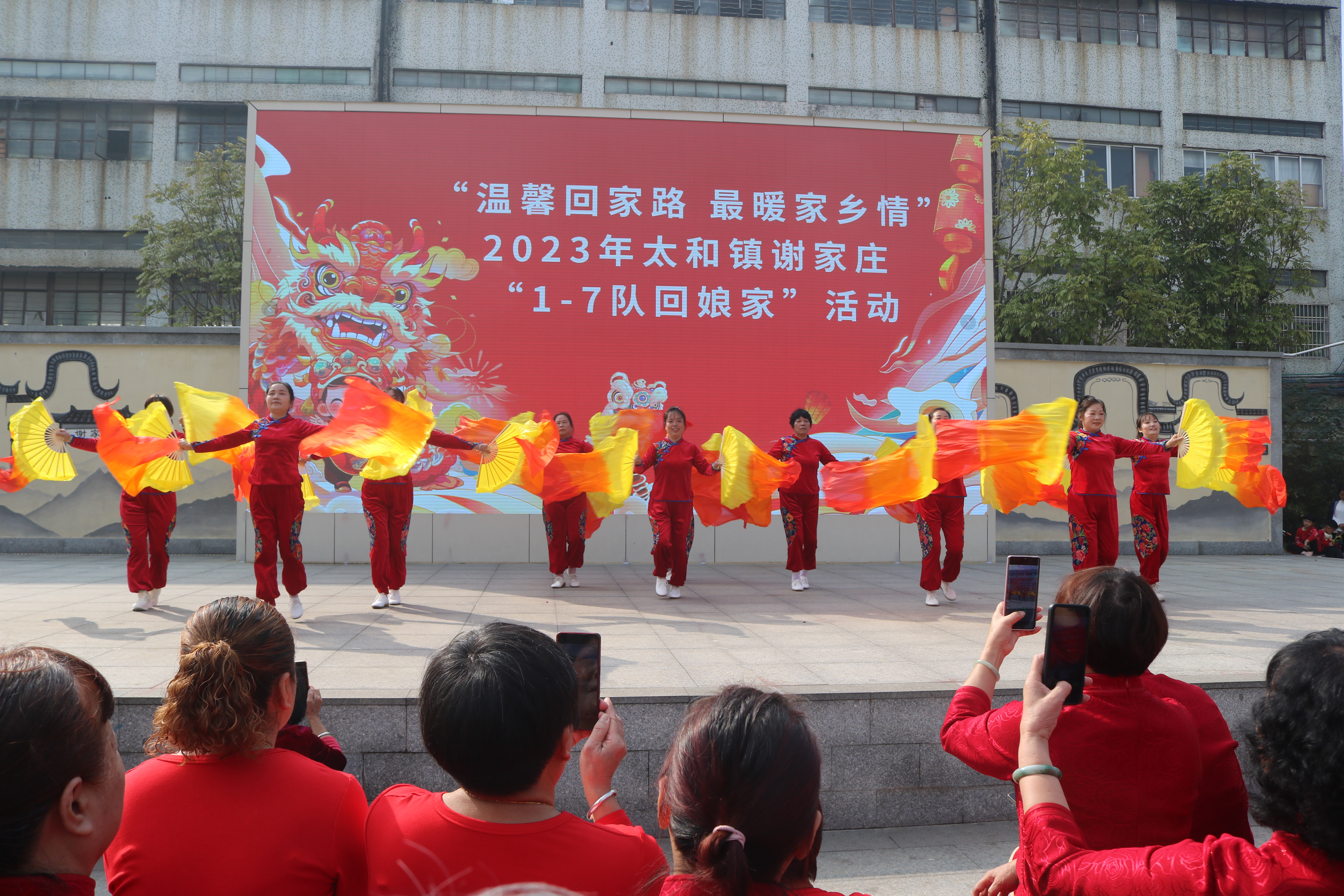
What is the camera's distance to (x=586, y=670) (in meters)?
1.45

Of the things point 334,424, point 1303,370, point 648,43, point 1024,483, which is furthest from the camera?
point 1303,370

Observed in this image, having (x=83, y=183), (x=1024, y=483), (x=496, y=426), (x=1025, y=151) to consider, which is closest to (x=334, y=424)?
(x=496, y=426)

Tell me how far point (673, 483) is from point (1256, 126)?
20.2 m

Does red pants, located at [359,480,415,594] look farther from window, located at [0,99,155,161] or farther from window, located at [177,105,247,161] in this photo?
window, located at [0,99,155,161]

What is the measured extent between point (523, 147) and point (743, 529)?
4785mm

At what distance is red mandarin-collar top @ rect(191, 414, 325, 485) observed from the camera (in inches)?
226

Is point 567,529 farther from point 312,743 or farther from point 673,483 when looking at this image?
point 312,743

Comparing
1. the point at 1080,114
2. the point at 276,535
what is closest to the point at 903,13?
the point at 1080,114

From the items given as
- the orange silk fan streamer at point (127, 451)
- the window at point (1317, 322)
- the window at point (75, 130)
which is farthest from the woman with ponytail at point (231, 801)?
the window at point (1317, 322)

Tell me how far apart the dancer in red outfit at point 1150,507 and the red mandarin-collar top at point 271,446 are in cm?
624

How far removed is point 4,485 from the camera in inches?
247

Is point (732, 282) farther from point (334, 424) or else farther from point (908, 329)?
point (334, 424)

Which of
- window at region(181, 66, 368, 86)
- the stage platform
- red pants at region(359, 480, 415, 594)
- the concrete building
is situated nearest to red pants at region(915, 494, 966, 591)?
the stage platform

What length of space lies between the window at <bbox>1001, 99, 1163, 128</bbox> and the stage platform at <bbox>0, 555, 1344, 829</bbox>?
499 inches
